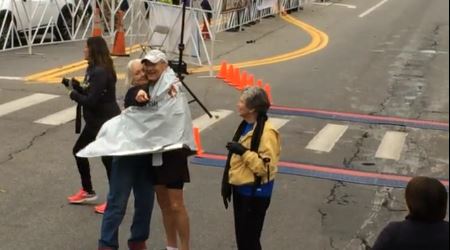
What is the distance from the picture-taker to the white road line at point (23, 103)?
1041 cm

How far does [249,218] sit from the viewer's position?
4.63 metres

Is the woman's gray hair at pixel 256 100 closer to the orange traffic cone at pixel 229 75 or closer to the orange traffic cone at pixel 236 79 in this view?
the orange traffic cone at pixel 236 79

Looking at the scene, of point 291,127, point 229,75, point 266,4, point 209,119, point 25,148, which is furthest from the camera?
point 266,4

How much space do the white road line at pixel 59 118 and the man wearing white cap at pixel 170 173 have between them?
499cm

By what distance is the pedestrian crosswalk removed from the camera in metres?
9.09

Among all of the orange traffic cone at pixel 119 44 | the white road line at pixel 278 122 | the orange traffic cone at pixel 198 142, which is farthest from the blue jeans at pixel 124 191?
the orange traffic cone at pixel 119 44

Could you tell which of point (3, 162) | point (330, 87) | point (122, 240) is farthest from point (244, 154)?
point (330, 87)

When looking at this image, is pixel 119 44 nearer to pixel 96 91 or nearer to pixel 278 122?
pixel 278 122

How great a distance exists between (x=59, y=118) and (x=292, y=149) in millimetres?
3454

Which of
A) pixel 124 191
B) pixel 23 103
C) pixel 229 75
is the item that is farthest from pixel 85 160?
pixel 229 75

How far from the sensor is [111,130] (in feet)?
16.9

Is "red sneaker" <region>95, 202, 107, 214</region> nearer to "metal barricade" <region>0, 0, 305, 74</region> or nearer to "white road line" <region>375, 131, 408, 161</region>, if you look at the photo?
"white road line" <region>375, 131, 408, 161</region>

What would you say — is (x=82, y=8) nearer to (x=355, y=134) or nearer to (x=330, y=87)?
(x=330, y=87)

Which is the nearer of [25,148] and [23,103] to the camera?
[25,148]
